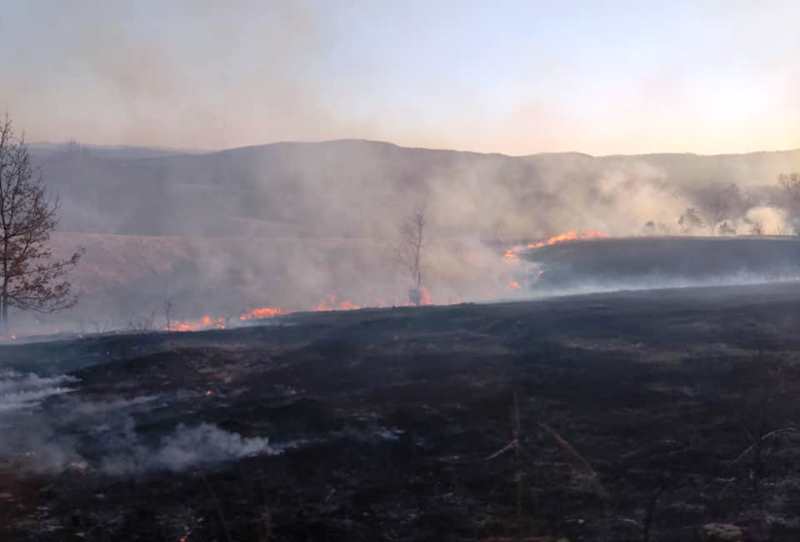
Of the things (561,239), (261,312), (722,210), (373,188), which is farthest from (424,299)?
(373,188)

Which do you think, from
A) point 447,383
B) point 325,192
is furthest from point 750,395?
point 325,192

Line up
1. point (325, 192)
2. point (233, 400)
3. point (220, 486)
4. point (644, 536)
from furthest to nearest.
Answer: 1. point (325, 192)
2. point (233, 400)
3. point (220, 486)
4. point (644, 536)

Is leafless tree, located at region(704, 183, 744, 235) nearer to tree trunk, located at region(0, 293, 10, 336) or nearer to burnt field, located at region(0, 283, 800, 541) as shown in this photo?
burnt field, located at region(0, 283, 800, 541)

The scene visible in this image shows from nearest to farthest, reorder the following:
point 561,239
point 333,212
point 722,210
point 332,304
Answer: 1. point 332,304
2. point 561,239
3. point 722,210
4. point 333,212

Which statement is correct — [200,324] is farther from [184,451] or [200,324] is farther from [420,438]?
[420,438]

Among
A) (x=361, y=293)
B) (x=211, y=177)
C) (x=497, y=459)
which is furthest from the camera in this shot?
(x=211, y=177)

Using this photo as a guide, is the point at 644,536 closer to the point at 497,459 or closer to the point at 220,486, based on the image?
the point at 497,459

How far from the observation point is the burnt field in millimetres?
7484

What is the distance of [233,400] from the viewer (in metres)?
14.2

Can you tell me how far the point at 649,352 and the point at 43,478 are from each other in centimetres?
1361

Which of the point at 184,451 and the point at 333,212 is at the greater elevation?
the point at 333,212

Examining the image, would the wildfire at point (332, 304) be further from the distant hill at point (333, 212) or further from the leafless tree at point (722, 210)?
the leafless tree at point (722, 210)

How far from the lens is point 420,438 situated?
1093 cm

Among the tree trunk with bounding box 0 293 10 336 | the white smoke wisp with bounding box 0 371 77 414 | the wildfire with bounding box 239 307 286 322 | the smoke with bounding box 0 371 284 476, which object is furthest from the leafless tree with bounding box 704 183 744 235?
the smoke with bounding box 0 371 284 476
